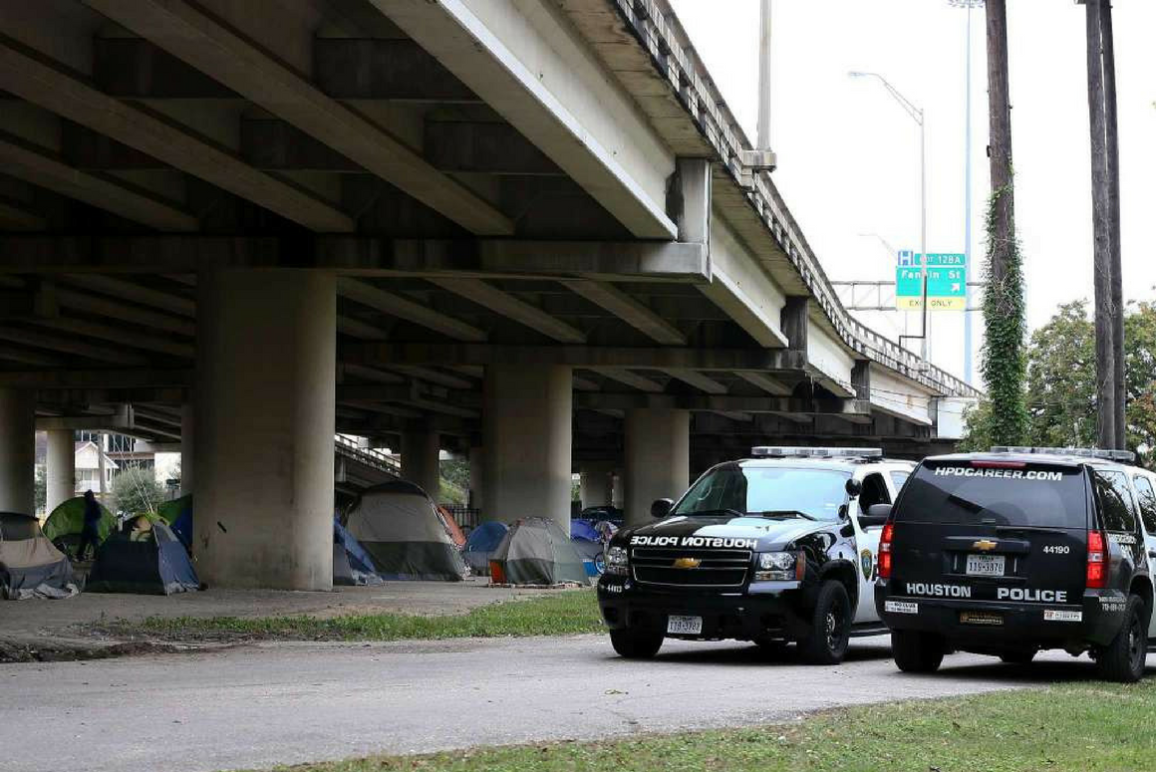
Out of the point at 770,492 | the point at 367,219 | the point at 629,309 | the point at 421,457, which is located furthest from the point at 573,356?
the point at 421,457

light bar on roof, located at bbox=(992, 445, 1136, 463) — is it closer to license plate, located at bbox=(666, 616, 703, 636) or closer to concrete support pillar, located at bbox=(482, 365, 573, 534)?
license plate, located at bbox=(666, 616, 703, 636)

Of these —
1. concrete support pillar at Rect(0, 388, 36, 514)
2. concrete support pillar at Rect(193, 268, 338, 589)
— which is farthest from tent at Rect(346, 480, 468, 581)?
concrete support pillar at Rect(0, 388, 36, 514)

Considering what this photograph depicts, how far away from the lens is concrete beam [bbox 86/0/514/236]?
17031mm

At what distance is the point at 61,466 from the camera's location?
93.1m

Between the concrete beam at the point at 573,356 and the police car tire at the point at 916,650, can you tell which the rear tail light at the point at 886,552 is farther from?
the concrete beam at the point at 573,356

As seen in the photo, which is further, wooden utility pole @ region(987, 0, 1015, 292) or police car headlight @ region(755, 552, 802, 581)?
wooden utility pole @ region(987, 0, 1015, 292)

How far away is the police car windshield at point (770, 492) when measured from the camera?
17234 millimetres

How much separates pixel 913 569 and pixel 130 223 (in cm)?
1811

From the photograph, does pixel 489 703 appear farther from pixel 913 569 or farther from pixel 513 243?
pixel 513 243

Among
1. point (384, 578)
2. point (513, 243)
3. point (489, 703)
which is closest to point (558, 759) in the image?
point (489, 703)

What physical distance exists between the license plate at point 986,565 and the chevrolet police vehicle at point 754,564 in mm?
1525

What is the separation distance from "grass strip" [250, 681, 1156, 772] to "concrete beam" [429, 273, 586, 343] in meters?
24.6

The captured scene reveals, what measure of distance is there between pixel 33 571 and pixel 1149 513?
55.6 ft

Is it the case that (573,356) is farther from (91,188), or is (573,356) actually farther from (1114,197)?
(91,188)
